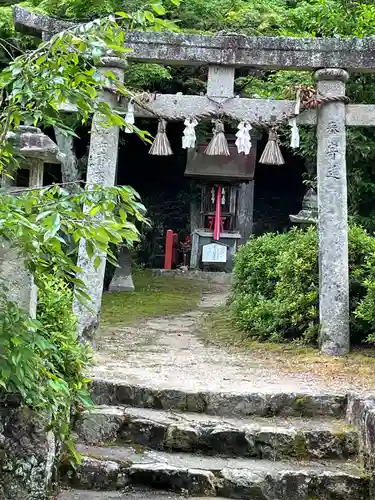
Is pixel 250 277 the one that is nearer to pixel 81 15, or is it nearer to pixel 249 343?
pixel 249 343

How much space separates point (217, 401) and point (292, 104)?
3894 mm

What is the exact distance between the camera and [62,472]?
13.7 feet

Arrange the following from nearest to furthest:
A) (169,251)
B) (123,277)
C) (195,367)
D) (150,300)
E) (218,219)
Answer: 1. (195,367)
2. (150,300)
3. (123,277)
4. (218,219)
5. (169,251)

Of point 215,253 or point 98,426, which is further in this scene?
point 215,253

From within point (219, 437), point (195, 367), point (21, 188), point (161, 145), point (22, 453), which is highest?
point (161, 145)

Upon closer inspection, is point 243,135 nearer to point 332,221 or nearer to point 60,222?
point 332,221

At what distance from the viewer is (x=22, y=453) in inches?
143

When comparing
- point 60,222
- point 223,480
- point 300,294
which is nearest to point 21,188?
point 60,222

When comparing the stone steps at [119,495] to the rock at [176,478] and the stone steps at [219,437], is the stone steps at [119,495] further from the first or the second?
the stone steps at [219,437]

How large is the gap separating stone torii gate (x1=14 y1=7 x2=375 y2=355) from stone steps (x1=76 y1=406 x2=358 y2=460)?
2356mm

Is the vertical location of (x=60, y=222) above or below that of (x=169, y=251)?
below

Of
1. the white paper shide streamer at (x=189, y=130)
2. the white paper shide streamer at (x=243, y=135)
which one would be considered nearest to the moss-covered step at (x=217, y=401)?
the white paper shide streamer at (x=189, y=130)

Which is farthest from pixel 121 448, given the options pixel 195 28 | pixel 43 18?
pixel 195 28

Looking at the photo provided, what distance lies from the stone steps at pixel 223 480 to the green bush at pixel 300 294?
289 cm
